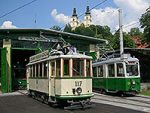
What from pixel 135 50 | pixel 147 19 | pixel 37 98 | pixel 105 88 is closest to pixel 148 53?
pixel 135 50

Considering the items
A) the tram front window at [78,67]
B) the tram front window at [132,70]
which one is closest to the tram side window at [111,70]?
the tram front window at [132,70]

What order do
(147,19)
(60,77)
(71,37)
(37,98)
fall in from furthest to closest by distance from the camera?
1. (147,19)
2. (71,37)
3. (37,98)
4. (60,77)

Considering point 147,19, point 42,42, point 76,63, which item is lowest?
point 76,63

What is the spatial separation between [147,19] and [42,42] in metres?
16.9

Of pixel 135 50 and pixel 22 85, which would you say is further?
pixel 135 50

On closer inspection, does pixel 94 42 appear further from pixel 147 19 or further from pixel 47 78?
pixel 47 78

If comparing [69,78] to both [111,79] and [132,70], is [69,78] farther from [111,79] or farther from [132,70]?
[111,79]

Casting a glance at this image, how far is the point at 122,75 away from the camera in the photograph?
83.9ft

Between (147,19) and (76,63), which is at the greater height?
(147,19)

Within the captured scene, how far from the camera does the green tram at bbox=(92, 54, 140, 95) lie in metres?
25.4

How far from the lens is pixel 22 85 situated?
1699 inches

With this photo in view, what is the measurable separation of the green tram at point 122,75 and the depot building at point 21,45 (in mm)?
11071

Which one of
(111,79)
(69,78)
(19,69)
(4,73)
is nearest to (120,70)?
(111,79)

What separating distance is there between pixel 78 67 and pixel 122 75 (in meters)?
8.05
